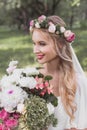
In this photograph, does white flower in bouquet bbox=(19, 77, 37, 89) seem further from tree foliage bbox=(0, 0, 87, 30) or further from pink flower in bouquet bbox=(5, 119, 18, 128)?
tree foliage bbox=(0, 0, 87, 30)

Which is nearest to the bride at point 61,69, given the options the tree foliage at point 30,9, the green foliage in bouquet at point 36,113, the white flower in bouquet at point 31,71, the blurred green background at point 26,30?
the white flower in bouquet at point 31,71

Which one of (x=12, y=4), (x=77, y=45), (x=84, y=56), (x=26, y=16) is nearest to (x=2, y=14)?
(x=26, y=16)

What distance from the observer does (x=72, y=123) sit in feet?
13.5

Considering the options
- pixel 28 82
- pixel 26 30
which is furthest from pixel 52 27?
pixel 26 30

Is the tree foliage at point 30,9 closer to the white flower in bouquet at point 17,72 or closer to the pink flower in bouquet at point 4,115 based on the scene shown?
the white flower in bouquet at point 17,72

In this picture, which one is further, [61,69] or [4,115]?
[61,69]

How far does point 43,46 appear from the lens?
160 inches

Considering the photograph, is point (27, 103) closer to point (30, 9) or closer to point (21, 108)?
point (21, 108)

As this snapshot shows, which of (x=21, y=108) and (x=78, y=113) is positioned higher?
(x=21, y=108)

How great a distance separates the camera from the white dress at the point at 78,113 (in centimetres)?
407

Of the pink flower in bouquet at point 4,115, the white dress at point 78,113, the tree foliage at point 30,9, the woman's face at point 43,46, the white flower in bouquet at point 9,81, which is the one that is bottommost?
the tree foliage at point 30,9

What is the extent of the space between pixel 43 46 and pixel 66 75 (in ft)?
1.03

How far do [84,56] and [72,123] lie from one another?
51.3 feet

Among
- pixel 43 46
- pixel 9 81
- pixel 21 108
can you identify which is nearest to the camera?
pixel 21 108
